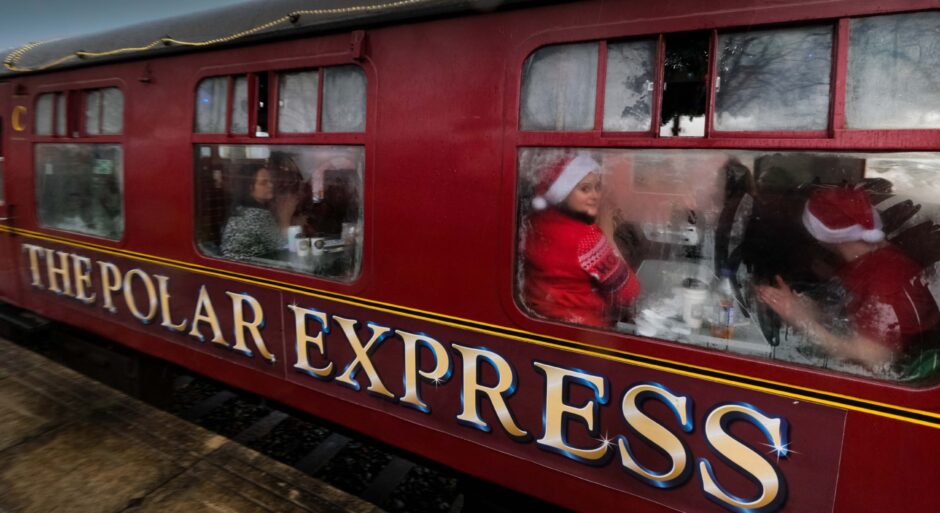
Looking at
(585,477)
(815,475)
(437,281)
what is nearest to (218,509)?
(437,281)

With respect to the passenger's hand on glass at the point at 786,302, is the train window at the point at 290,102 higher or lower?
higher

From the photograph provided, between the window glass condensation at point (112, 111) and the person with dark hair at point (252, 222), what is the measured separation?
1.17 m

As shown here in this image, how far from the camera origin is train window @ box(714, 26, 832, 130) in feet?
5.06

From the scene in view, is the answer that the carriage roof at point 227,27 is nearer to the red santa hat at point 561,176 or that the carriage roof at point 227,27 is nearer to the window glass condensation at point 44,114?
the window glass condensation at point 44,114

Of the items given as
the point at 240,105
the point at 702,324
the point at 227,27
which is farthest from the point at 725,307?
the point at 227,27

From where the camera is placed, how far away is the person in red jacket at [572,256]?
192 cm

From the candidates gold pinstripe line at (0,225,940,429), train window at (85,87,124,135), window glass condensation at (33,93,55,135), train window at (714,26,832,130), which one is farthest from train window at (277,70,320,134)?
window glass condensation at (33,93,55,135)

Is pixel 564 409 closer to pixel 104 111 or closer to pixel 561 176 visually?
pixel 561 176

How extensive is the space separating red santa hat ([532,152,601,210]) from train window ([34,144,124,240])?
2.89 meters

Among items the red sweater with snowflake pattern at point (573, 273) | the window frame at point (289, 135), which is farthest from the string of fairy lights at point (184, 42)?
the red sweater with snowflake pattern at point (573, 273)

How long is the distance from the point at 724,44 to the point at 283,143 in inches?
77.2

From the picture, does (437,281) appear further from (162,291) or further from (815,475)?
(162,291)

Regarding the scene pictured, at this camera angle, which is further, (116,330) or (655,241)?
(116,330)

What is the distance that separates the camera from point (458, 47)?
84.0 inches
